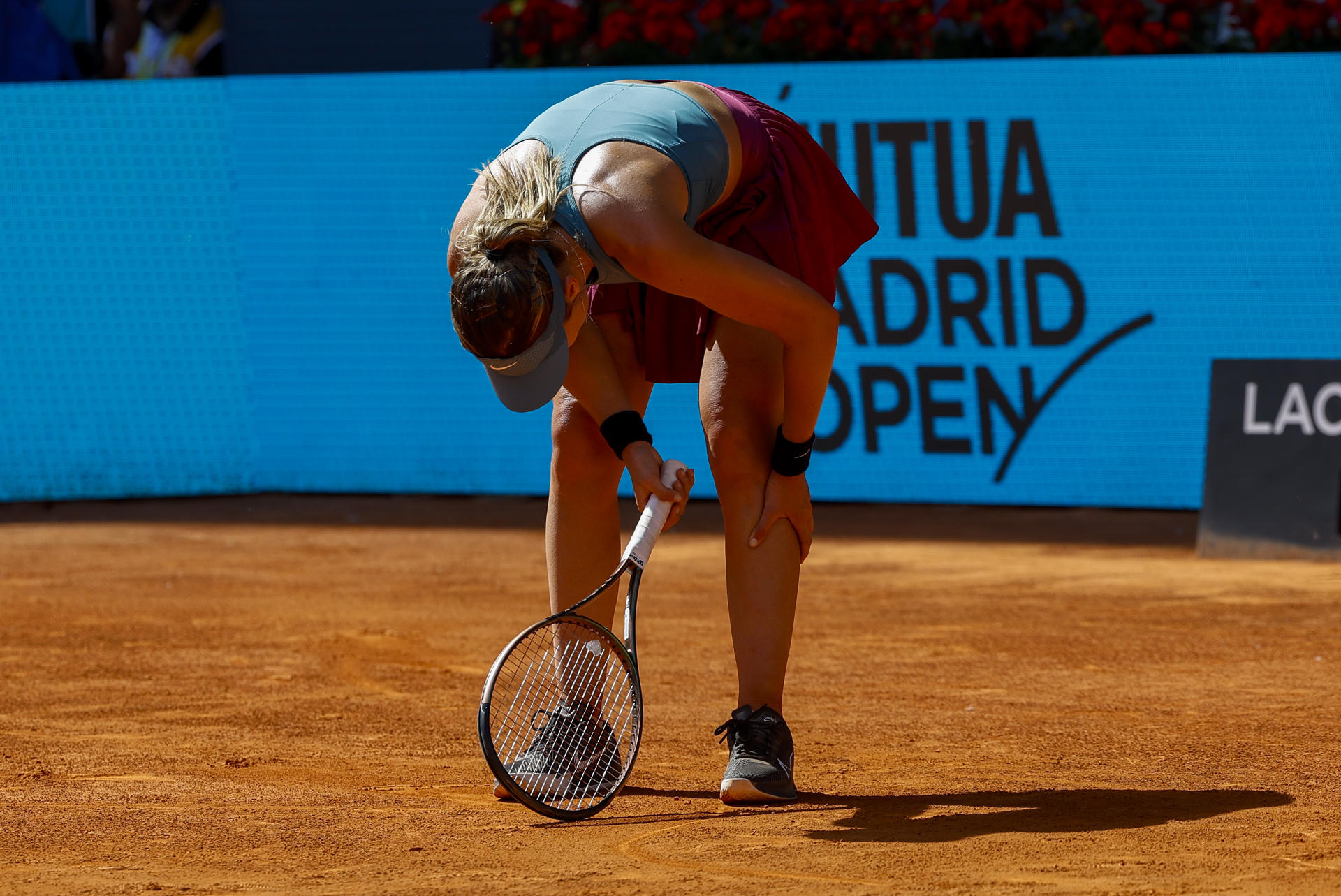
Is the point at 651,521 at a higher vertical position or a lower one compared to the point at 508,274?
lower

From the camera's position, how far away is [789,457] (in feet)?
9.45

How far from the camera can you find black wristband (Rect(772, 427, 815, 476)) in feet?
9.45

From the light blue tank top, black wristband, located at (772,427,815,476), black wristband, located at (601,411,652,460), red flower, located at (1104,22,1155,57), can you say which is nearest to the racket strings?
black wristband, located at (601,411,652,460)

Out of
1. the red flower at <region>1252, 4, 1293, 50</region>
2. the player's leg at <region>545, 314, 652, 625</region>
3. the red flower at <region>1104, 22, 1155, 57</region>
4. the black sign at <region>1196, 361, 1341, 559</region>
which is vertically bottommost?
the black sign at <region>1196, 361, 1341, 559</region>

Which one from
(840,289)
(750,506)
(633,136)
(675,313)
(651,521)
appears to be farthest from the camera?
(840,289)

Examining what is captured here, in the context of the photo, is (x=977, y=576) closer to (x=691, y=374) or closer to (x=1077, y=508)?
(x=1077, y=508)

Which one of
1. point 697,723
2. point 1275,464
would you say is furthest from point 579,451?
point 1275,464

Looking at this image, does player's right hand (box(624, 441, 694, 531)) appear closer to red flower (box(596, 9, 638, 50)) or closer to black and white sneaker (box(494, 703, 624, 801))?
black and white sneaker (box(494, 703, 624, 801))

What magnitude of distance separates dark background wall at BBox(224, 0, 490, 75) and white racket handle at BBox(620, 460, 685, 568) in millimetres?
7644

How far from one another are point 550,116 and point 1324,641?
9.09 feet

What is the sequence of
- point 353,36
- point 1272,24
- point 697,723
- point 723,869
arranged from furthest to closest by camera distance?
1. point 353,36
2. point 1272,24
3. point 697,723
4. point 723,869

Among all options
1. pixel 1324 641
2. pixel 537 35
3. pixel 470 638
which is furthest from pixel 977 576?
pixel 537 35

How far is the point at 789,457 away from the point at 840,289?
175 inches

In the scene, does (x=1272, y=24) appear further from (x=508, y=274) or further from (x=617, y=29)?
(x=508, y=274)
